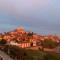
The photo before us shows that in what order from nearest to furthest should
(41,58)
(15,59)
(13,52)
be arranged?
(41,58) → (15,59) → (13,52)

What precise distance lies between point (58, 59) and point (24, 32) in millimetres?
39459

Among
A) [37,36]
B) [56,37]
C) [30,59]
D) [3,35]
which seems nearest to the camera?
[30,59]

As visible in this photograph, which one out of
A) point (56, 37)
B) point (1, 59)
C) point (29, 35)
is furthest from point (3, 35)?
point (1, 59)

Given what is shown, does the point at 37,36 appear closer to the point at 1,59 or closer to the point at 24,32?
the point at 24,32

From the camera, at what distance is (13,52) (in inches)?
1174

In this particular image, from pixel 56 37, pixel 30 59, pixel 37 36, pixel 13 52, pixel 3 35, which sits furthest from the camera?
pixel 3 35

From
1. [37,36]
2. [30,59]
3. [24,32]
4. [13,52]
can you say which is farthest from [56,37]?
[30,59]

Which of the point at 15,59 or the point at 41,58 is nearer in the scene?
the point at 41,58

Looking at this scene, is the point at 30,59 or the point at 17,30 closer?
the point at 30,59

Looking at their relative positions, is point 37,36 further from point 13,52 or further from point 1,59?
point 1,59

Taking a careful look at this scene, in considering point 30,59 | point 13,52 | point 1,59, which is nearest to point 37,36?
point 13,52

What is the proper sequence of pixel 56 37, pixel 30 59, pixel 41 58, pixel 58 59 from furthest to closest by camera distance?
pixel 56 37
pixel 30 59
pixel 41 58
pixel 58 59

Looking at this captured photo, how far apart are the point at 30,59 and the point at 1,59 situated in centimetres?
567

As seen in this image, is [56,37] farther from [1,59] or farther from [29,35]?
[1,59]
